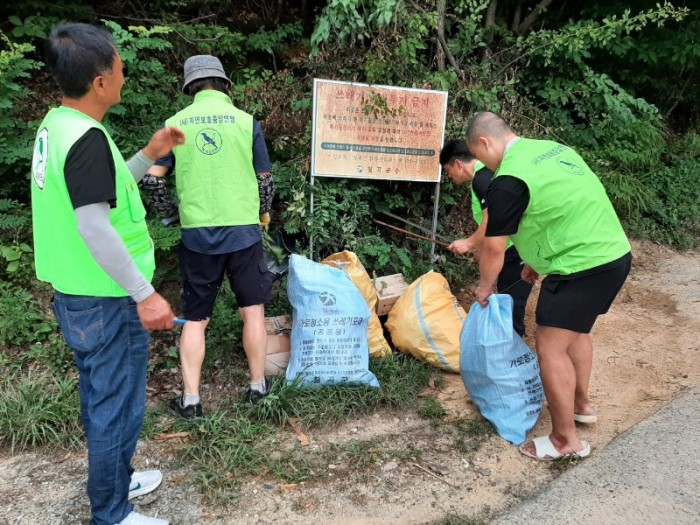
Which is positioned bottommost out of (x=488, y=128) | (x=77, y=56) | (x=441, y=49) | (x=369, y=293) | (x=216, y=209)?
(x=369, y=293)

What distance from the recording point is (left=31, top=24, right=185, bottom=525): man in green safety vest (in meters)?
1.72

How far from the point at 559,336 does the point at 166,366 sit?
2390 mm

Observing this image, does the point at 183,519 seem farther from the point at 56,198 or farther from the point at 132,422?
the point at 56,198

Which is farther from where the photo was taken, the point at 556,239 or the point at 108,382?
the point at 556,239

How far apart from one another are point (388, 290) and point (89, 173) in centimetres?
258

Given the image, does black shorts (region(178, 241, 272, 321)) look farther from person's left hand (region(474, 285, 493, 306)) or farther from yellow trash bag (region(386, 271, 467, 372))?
person's left hand (region(474, 285, 493, 306))

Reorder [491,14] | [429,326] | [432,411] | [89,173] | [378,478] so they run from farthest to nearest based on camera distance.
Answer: [491,14] < [429,326] < [432,411] < [378,478] < [89,173]

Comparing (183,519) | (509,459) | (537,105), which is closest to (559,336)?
(509,459)

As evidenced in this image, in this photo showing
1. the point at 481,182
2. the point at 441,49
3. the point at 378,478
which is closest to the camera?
the point at 378,478

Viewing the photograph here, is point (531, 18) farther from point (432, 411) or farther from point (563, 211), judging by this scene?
point (432, 411)

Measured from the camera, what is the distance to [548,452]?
276cm

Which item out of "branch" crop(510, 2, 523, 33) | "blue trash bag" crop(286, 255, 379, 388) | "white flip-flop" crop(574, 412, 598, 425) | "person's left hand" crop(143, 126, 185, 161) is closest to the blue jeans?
"person's left hand" crop(143, 126, 185, 161)

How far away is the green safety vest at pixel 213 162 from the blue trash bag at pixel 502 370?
137 cm

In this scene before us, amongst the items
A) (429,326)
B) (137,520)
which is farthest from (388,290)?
(137,520)
